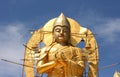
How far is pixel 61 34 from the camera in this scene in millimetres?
10766

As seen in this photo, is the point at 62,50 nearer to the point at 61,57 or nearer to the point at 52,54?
the point at 52,54

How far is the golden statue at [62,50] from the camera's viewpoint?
406 inches

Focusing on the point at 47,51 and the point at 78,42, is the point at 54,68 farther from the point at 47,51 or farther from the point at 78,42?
the point at 78,42

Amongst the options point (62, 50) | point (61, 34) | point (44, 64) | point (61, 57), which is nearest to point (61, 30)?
point (61, 34)

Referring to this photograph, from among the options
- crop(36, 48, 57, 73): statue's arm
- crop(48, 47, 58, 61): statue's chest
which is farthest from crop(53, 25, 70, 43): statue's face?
crop(36, 48, 57, 73): statue's arm

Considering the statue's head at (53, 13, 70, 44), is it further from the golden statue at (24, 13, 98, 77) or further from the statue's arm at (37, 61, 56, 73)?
the statue's arm at (37, 61, 56, 73)

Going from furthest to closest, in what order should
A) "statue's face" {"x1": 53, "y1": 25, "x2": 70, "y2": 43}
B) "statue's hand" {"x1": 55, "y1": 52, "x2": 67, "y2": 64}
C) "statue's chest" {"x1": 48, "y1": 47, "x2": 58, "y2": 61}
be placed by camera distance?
"statue's face" {"x1": 53, "y1": 25, "x2": 70, "y2": 43}
"statue's chest" {"x1": 48, "y1": 47, "x2": 58, "y2": 61}
"statue's hand" {"x1": 55, "y1": 52, "x2": 67, "y2": 64}

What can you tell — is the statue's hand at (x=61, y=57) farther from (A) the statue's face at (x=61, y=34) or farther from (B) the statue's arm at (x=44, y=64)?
(A) the statue's face at (x=61, y=34)

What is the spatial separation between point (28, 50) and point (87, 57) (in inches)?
64.8

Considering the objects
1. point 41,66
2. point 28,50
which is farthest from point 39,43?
point 41,66

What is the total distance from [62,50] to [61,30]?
0.56 meters

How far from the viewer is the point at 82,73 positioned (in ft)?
34.4

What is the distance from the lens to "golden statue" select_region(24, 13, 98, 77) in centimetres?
1030

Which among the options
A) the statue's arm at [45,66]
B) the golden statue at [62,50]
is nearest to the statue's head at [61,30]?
the golden statue at [62,50]
